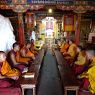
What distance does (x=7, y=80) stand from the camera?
218 inches

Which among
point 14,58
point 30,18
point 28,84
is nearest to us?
point 28,84

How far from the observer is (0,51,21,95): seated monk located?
17.3 feet

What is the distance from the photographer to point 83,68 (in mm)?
7297

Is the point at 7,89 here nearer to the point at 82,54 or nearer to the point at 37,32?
the point at 82,54

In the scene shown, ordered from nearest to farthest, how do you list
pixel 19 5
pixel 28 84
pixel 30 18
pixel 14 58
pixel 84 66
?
1. pixel 28 84
2. pixel 84 66
3. pixel 14 58
4. pixel 19 5
5. pixel 30 18

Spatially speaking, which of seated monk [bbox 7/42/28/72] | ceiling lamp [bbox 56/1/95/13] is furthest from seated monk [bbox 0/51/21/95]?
ceiling lamp [bbox 56/1/95/13]

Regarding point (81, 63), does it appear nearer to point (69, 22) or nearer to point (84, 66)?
point (84, 66)

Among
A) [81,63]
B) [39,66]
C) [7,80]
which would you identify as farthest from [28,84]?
[81,63]

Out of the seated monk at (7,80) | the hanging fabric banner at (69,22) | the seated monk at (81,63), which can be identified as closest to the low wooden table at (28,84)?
the seated monk at (7,80)

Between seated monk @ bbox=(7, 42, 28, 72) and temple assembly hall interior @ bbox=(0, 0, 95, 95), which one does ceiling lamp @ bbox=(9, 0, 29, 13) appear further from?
seated monk @ bbox=(7, 42, 28, 72)

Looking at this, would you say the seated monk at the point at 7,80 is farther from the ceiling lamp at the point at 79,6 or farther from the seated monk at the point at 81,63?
the ceiling lamp at the point at 79,6

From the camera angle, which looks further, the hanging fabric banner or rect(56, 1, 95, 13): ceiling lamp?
the hanging fabric banner

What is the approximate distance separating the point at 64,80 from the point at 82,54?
6.92 ft

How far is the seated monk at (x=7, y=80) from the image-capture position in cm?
526
